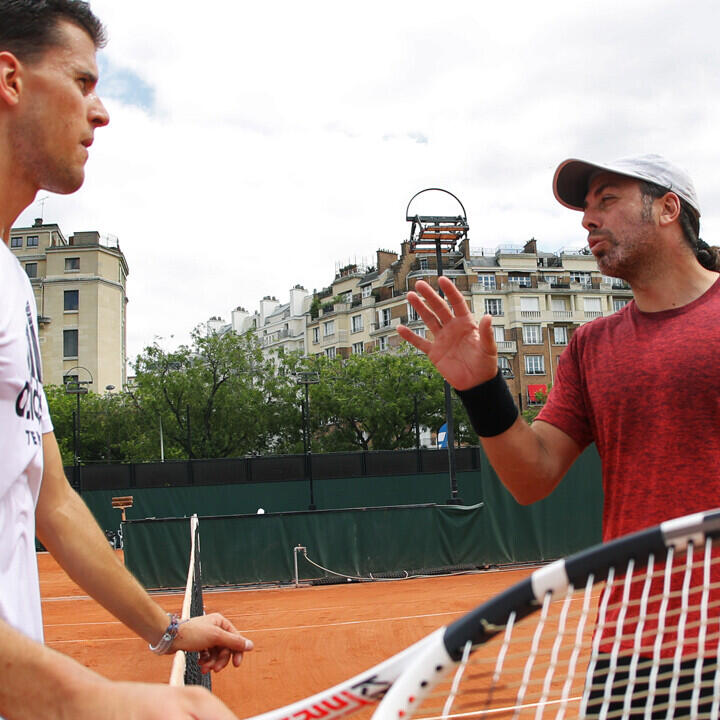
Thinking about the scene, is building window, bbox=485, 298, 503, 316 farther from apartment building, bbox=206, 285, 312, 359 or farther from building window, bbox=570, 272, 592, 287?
apartment building, bbox=206, 285, 312, 359

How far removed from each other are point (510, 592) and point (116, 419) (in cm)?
4737

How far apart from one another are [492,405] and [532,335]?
64165 mm

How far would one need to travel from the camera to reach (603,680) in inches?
75.6

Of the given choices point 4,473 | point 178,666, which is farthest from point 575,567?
point 178,666

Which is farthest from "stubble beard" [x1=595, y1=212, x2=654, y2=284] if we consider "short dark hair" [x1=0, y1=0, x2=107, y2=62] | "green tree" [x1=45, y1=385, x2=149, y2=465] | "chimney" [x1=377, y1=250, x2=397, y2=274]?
"chimney" [x1=377, y1=250, x2=397, y2=274]

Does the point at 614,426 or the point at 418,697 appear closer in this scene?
the point at 418,697

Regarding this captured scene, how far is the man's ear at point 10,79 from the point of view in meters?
1.53

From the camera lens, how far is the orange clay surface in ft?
25.5

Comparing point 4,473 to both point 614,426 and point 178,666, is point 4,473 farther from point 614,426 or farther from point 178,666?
point 178,666

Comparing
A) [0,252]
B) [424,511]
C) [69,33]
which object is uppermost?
[69,33]

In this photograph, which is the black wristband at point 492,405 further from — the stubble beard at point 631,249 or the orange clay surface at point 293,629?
the orange clay surface at point 293,629

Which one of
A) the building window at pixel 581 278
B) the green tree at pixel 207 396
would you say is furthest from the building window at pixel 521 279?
the green tree at pixel 207 396

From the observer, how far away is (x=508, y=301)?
66.0 m

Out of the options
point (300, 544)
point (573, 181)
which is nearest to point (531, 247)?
point (300, 544)
